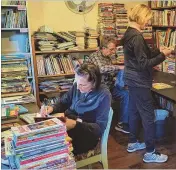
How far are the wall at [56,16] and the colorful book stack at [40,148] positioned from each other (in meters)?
2.44

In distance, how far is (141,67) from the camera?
221cm

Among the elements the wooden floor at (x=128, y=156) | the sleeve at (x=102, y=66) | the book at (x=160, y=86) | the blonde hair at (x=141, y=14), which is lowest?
the wooden floor at (x=128, y=156)

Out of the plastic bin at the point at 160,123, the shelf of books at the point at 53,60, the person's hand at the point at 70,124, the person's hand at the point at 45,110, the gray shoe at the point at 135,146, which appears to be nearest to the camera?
the person's hand at the point at 70,124

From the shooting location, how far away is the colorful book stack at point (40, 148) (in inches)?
40.2

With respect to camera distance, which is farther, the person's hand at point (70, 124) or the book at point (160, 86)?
the book at point (160, 86)

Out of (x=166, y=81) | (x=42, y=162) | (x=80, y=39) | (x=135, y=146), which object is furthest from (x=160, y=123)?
(x=42, y=162)

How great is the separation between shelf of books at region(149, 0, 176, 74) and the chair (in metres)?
2.05

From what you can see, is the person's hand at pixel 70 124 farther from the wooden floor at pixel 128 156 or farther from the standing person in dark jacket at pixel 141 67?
the standing person in dark jacket at pixel 141 67

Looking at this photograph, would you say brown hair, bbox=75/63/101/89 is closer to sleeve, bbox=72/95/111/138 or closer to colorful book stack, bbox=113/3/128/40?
sleeve, bbox=72/95/111/138

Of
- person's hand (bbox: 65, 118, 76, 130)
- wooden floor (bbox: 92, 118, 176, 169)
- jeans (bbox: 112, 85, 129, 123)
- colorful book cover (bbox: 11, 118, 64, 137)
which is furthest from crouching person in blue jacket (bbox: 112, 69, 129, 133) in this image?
colorful book cover (bbox: 11, 118, 64, 137)

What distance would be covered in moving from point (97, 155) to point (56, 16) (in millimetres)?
2241

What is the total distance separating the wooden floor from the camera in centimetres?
238

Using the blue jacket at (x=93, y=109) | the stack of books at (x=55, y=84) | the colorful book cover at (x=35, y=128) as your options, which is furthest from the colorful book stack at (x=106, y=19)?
the colorful book cover at (x=35, y=128)

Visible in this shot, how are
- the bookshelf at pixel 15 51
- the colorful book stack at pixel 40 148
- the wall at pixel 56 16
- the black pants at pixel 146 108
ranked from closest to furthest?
the colorful book stack at pixel 40 148 < the black pants at pixel 146 108 < the bookshelf at pixel 15 51 < the wall at pixel 56 16
